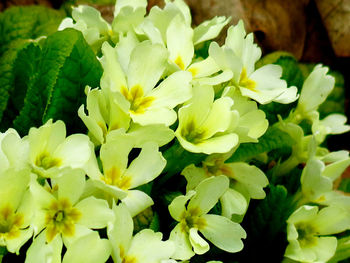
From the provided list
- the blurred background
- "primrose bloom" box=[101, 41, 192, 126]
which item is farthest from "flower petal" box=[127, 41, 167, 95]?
the blurred background

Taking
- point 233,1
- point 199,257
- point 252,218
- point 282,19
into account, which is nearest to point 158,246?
point 199,257

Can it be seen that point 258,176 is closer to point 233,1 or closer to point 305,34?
point 233,1

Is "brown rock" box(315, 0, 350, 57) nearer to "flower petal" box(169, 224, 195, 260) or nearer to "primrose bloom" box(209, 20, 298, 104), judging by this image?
"primrose bloom" box(209, 20, 298, 104)

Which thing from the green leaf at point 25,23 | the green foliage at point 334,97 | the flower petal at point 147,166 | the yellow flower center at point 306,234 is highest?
the flower petal at point 147,166

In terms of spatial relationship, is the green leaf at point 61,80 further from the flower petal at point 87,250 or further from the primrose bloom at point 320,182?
the primrose bloom at point 320,182

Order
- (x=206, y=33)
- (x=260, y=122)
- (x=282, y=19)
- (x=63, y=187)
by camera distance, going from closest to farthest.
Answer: (x=63, y=187) < (x=260, y=122) < (x=206, y=33) < (x=282, y=19)

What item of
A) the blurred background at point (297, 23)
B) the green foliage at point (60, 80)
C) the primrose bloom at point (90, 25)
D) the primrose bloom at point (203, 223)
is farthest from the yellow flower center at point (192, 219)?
the blurred background at point (297, 23)

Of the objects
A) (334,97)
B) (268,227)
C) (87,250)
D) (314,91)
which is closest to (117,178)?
(87,250)
